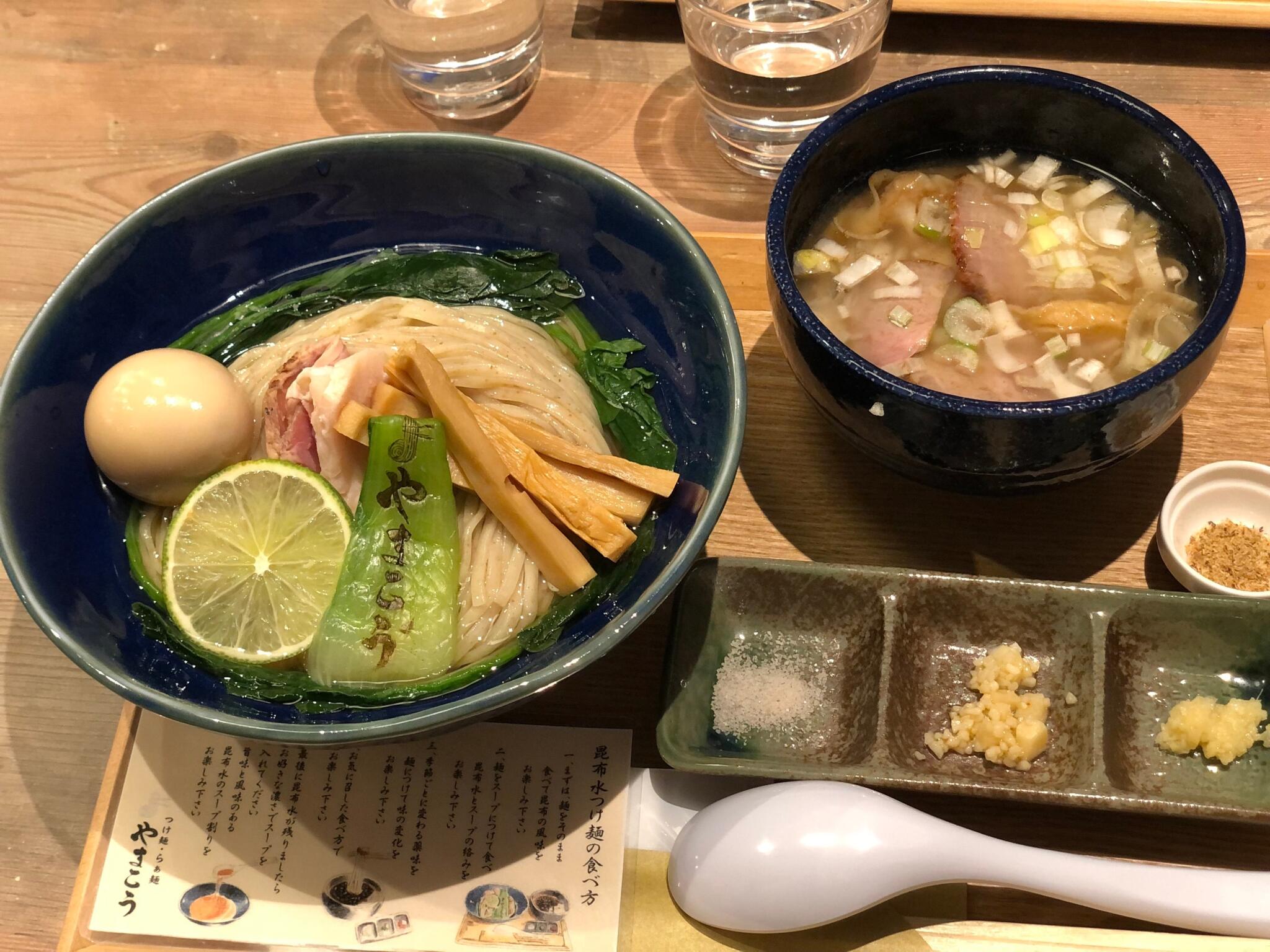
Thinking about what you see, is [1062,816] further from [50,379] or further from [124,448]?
[50,379]

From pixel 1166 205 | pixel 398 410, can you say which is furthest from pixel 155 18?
pixel 1166 205

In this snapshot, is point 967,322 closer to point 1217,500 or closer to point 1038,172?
point 1038,172

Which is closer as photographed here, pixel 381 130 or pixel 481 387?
pixel 481 387

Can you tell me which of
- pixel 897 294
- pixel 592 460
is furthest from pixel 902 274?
pixel 592 460

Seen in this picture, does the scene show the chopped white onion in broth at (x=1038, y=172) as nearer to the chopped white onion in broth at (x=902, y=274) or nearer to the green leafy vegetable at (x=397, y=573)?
the chopped white onion in broth at (x=902, y=274)

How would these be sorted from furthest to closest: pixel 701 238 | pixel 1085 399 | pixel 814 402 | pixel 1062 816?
pixel 701 238
pixel 814 402
pixel 1062 816
pixel 1085 399

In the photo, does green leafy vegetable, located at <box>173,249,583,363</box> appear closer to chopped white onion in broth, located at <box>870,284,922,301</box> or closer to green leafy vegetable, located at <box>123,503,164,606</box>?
green leafy vegetable, located at <box>123,503,164,606</box>

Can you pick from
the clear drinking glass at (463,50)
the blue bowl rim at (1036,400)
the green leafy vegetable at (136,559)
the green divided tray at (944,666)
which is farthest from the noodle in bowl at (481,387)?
the clear drinking glass at (463,50)
